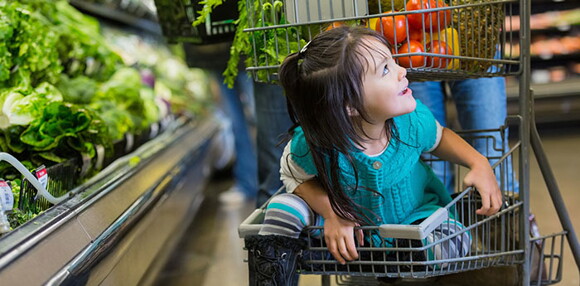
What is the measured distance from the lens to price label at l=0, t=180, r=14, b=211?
172cm

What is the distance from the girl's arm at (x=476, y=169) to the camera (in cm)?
173

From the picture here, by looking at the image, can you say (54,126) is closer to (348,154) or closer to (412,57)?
(348,154)

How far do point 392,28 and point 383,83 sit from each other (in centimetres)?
18

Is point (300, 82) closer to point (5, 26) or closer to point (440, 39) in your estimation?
point (440, 39)

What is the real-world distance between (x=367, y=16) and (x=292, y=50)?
0.86 feet

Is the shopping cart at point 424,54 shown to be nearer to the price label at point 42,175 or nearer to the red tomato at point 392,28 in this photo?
the red tomato at point 392,28

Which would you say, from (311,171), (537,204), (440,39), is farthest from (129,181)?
(537,204)

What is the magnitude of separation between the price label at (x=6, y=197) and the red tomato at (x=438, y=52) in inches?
41.8

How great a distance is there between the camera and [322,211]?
1.72 metres

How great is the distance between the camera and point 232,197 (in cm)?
489

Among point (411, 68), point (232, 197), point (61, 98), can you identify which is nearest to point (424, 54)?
point (411, 68)

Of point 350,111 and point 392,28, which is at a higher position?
point 392,28

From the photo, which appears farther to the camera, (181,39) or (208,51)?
(208,51)

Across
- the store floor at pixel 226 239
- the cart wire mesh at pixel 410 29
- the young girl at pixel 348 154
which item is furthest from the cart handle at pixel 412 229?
the store floor at pixel 226 239
